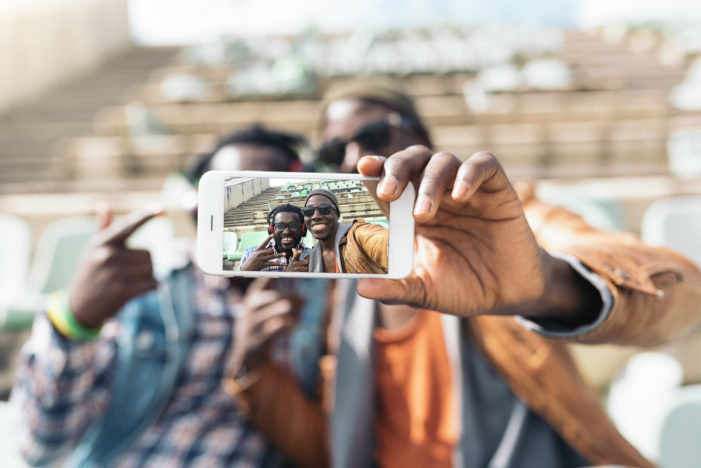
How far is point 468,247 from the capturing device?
3.43ft

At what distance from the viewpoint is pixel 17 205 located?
4312mm

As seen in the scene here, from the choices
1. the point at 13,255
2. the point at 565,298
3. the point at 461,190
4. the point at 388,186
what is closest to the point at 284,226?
the point at 388,186

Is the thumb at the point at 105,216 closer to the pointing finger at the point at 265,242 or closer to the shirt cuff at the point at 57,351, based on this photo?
→ the shirt cuff at the point at 57,351

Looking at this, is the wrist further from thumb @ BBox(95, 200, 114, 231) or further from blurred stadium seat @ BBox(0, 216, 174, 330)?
blurred stadium seat @ BBox(0, 216, 174, 330)

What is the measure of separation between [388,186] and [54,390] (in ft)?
4.11

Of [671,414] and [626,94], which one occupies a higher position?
[626,94]

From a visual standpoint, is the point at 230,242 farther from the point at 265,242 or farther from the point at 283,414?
the point at 283,414

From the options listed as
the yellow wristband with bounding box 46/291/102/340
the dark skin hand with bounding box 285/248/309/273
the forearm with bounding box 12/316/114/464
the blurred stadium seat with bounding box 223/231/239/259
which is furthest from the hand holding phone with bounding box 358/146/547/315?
the forearm with bounding box 12/316/114/464

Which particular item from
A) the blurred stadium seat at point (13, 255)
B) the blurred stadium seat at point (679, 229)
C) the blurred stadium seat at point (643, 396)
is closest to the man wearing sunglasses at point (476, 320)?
the blurred stadium seat at point (643, 396)

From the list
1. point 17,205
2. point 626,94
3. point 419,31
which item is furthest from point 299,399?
point 419,31

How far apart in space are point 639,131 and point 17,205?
19.6 feet

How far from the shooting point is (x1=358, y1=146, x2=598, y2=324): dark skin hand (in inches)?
35.9

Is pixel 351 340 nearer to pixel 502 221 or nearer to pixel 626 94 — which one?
pixel 502 221

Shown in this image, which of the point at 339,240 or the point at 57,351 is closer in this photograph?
the point at 339,240
